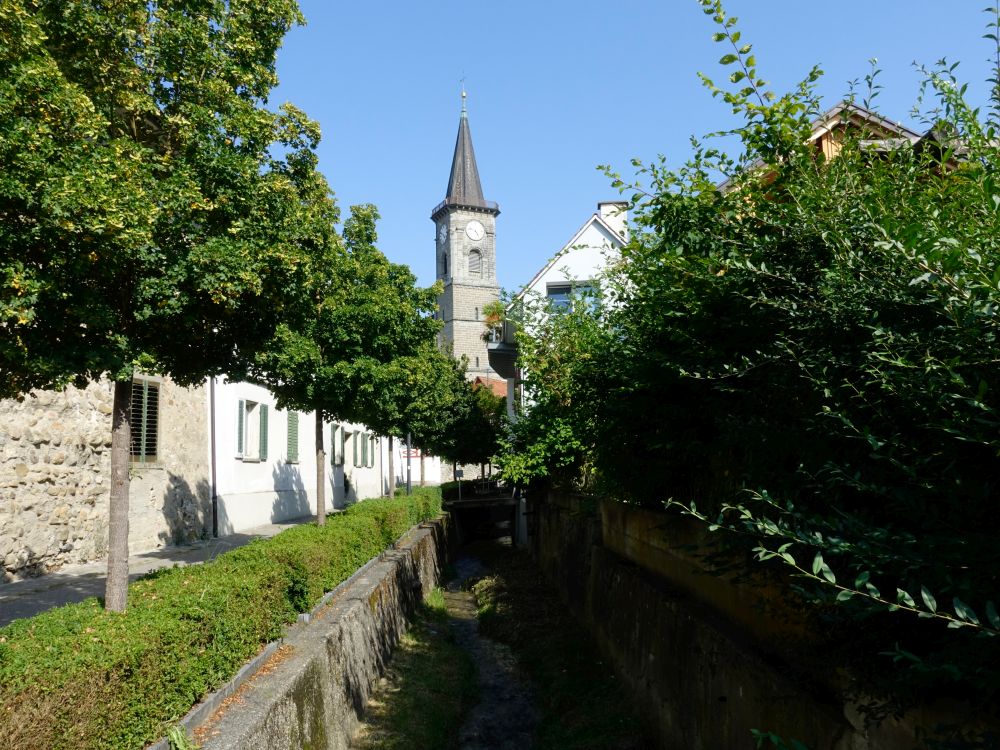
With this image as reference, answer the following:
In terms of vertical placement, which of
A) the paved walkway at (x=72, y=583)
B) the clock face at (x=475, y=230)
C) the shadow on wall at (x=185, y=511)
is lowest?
the paved walkway at (x=72, y=583)

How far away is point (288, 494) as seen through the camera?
2094 centimetres

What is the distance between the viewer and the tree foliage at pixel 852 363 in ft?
8.11

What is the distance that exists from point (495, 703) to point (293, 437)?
13.0 meters

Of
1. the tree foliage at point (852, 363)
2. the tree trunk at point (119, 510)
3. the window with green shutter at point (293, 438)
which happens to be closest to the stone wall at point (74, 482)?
the tree trunk at point (119, 510)

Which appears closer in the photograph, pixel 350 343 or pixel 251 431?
pixel 350 343

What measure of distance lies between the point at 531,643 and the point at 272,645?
6532 mm

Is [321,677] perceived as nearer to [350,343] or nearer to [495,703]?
[495,703]

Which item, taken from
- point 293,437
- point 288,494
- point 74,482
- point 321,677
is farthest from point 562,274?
point 321,677

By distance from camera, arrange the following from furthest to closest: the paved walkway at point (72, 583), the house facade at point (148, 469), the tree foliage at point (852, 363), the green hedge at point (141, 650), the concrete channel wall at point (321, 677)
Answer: the house facade at point (148, 469) → the paved walkway at point (72, 583) → the concrete channel wall at point (321, 677) → the green hedge at point (141, 650) → the tree foliage at point (852, 363)

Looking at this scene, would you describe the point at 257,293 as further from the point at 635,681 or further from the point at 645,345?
the point at 635,681

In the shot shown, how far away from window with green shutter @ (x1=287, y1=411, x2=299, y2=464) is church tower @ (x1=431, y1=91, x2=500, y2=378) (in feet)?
183

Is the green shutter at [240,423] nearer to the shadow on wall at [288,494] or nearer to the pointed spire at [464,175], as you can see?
the shadow on wall at [288,494]

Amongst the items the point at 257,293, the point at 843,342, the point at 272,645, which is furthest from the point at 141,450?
the point at 843,342

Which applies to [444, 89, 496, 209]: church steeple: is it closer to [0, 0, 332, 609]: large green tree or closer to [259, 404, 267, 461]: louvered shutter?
[259, 404, 267, 461]: louvered shutter
